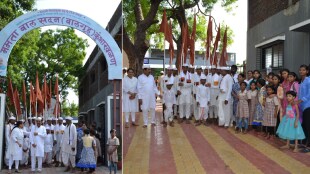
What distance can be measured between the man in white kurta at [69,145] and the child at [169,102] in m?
2.51

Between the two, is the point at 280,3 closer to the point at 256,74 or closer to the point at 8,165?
the point at 256,74

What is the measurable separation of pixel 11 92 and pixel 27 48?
566mm

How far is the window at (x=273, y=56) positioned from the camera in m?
8.98

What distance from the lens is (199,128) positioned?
691cm

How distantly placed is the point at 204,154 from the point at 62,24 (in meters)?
2.38

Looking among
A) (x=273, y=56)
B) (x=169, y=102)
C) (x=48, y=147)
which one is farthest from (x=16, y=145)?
(x=273, y=56)

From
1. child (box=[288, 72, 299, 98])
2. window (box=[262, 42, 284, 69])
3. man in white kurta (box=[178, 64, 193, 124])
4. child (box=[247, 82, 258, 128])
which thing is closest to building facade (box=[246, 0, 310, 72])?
window (box=[262, 42, 284, 69])

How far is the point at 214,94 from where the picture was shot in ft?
24.8

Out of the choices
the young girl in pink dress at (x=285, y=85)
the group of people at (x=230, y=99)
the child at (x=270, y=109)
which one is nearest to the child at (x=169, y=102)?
the group of people at (x=230, y=99)

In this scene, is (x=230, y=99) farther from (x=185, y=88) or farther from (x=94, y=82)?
(x=94, y=82)

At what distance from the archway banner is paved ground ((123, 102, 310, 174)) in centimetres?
111

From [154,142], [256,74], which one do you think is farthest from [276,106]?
[154,142]

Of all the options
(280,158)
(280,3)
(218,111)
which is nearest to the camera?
(280,158)

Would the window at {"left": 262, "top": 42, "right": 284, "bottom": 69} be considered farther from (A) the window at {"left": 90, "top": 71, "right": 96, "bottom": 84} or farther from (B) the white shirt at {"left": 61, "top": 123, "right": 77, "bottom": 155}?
(B) the white shirt at {"left": 61, "top": 123, "right": 77, "bottom": 155}
